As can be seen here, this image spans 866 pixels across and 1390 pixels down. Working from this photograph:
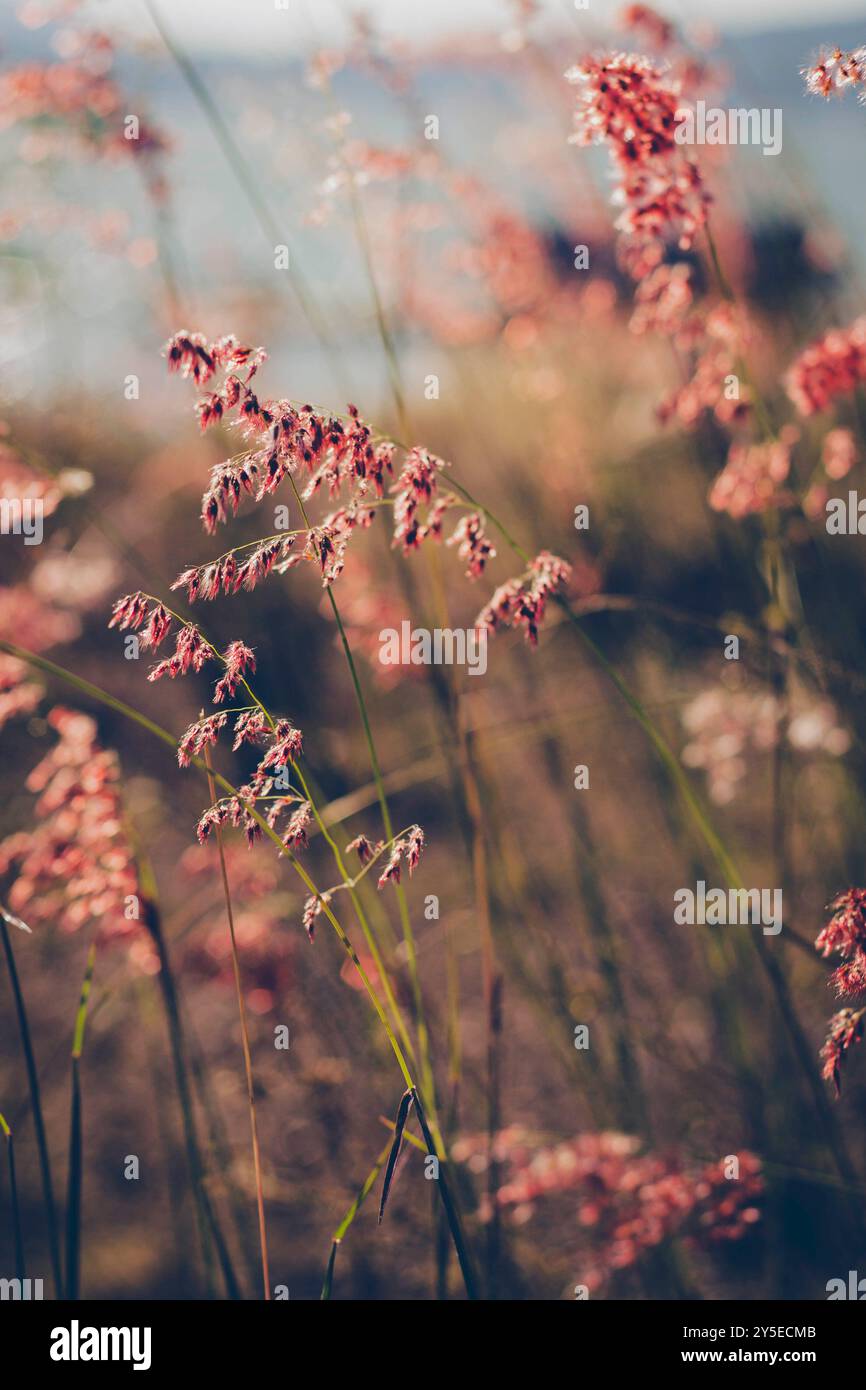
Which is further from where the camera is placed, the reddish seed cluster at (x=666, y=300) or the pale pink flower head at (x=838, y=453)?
the pale pink flower head at (x=838, y=453)

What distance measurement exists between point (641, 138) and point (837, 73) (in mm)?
185

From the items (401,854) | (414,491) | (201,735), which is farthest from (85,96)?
(401,854)

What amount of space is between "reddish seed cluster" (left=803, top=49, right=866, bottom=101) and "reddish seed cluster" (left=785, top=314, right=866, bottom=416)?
322 mm

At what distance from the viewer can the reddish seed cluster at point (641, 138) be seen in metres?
0.98

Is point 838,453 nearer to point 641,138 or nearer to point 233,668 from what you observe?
point 641,138

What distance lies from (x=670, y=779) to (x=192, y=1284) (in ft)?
4.21

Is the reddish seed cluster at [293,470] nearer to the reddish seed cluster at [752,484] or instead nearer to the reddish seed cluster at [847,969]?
the reddish seed cluster at [847,969]

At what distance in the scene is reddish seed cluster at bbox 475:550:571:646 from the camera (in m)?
0.88

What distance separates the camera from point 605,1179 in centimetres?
136

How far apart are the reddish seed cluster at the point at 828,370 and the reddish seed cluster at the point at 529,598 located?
0.54 metres

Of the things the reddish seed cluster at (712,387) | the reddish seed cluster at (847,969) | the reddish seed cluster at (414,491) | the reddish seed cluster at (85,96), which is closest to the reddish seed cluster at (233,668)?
the reddish seed cluster at (414,491)
